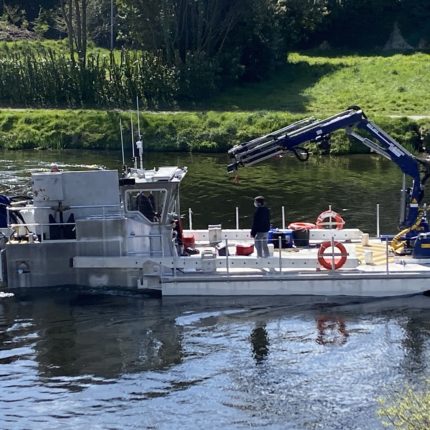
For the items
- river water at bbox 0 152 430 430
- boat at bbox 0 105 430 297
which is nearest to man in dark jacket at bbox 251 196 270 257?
boat at bbox 0 105 430 297

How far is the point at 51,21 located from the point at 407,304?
242ft

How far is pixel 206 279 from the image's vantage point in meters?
28.0

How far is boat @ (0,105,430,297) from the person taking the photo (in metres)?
28.0

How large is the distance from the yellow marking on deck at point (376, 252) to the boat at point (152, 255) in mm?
69

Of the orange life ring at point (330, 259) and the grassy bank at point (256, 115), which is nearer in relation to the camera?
the orange life ring at point (330, 259)

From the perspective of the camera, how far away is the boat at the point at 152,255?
1103 inches

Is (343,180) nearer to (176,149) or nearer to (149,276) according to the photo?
(176,149)

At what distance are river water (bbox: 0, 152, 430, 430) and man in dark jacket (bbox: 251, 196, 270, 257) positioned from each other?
157 centimetres

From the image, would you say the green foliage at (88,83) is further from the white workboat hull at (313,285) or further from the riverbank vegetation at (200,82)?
the white workboat hull at (313,285)

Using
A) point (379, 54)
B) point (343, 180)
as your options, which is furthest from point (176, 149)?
point (379, 54)

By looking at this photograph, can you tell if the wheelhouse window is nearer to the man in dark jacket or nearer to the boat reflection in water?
the boat reflection in water

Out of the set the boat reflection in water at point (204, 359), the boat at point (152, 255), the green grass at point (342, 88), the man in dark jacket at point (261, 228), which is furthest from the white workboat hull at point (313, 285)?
the green grass at point (342, 88)

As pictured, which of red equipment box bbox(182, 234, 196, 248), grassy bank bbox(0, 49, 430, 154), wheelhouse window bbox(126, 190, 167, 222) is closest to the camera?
wheelhouse window bbox(126, 190, 167, 222)

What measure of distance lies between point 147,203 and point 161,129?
36.1 metres
